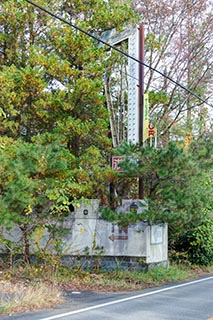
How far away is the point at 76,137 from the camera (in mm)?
12688

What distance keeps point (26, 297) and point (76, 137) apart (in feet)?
17.5

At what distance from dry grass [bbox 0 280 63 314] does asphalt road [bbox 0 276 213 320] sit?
0.30 meters

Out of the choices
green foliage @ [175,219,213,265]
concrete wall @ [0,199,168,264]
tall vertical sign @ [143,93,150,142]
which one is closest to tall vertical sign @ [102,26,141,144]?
tall vertical sign @ [143,93,150,142]

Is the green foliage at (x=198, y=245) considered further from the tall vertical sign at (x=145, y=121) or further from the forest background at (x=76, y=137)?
the tall vertical sign at (x=145, y=121)

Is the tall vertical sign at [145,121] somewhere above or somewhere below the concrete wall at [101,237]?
above

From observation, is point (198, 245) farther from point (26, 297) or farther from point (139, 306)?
point (26, 297)

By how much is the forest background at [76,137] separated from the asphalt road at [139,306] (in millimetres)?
1998

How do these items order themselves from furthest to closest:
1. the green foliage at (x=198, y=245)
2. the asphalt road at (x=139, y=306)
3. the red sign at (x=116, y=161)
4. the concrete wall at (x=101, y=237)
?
the green foliage at (x=198, y=245), the concrete wall at (x=101, y=237), the red sign at (x=116, y=161), the asphalt road at (x=139, y=306)

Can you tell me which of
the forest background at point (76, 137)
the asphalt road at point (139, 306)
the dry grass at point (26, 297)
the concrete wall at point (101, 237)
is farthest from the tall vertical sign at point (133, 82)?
the dry grass at point (26, 297)

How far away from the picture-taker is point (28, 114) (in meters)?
12.7

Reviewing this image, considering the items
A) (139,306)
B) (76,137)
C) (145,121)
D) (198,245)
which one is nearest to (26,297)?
(139,306)

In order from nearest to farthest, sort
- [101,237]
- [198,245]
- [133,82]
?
[101,237]
[133,82]
[198,245]

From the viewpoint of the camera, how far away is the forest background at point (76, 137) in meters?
10.7

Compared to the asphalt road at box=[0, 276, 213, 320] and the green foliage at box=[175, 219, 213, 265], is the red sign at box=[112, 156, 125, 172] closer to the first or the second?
the asphalt road at box=[0, 276, 213, 320]
